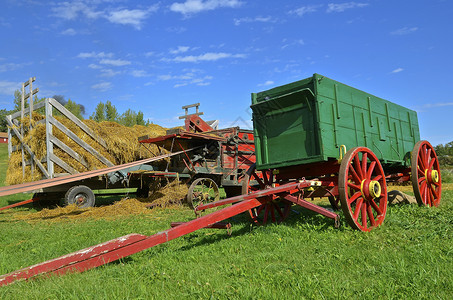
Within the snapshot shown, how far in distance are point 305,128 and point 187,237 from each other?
264cm

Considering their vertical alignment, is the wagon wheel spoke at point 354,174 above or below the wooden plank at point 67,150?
below

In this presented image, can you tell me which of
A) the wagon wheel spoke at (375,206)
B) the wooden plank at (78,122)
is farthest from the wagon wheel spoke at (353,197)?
the wooden plank at (78,122)

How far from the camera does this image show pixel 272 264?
11.1 ft

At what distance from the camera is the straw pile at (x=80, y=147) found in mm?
9484

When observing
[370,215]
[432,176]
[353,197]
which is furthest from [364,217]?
[432,176]

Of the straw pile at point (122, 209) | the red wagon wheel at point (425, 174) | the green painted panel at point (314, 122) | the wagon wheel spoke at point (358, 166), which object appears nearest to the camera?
the wagon wheel spoke at point (358, 166)

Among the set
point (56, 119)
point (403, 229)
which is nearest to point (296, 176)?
point (403, 229)

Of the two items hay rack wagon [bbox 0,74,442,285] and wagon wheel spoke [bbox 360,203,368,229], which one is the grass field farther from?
hay rack wagon [bbox 0,74,442,285]

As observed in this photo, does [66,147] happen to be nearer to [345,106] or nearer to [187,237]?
[187,237]

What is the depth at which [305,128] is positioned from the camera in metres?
5.31

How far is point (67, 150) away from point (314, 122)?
7.53m

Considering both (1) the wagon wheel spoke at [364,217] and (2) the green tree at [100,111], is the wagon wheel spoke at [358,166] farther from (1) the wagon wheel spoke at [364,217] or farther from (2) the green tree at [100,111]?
(2) the green tree at [100,111]

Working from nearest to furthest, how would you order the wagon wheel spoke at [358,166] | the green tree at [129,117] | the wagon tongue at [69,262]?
1. the wagon tongue at [69,262]
2. the wagon wheel spoke at [358,166]
3. the green tree at [129,117]

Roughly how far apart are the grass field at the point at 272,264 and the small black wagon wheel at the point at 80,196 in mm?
3265
